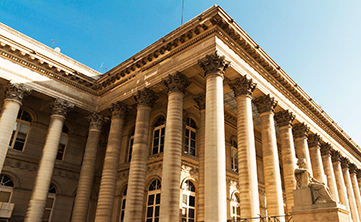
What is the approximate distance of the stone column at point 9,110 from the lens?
662 inches

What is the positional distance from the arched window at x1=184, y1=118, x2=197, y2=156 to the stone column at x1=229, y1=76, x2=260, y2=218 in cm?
619

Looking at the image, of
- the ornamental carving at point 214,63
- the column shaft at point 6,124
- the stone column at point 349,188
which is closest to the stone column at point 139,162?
the ornamental carving at point 214,63

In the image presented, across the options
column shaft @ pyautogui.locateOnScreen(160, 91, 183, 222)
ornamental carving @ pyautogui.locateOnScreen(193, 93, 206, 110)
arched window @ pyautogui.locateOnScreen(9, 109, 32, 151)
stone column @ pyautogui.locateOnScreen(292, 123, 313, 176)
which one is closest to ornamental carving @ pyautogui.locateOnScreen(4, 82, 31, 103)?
arched window @ pyautogui.locateOnScreen(9, 109, 32, 151)

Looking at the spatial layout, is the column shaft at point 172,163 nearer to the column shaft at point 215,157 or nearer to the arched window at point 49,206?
the column shaft at point 215,157

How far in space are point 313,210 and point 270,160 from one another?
648 centimetres

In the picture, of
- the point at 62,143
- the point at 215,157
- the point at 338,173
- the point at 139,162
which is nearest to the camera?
the point at 215,157

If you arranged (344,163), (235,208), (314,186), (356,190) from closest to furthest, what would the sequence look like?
1. (314,186)
2. (235,208)
3. (344,163)
4. (356,190)

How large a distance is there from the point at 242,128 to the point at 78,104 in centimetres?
1215

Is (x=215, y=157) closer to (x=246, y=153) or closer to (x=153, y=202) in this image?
(x=246, y=153)

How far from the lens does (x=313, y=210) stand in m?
9.80

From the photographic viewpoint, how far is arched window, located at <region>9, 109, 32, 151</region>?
68.5ft

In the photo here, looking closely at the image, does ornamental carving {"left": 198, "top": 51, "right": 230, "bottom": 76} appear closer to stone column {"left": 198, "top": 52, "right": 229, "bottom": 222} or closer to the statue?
stone column {"left": 198, "top": 52, "right": 229, "bottom": 222}

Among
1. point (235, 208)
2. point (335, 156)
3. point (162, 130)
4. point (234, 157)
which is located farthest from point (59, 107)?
point (335, 156)

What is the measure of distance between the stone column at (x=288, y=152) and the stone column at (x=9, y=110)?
17.1 m
